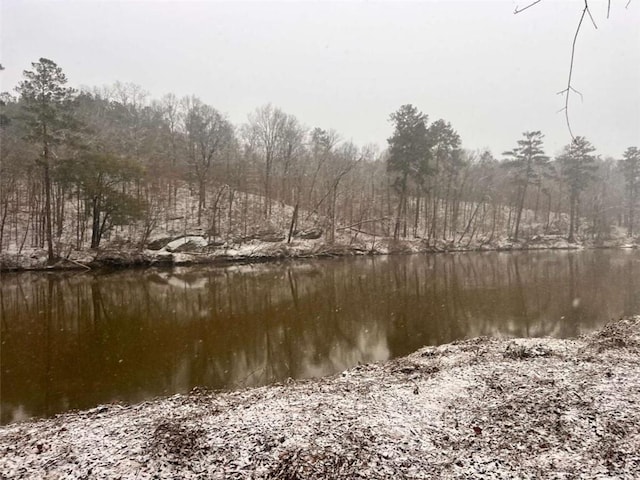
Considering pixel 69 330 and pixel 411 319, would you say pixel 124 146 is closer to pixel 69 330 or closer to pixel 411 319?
pixel 69 330

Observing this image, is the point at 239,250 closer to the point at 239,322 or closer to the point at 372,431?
the point at 239,322

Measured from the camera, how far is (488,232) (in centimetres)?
4994

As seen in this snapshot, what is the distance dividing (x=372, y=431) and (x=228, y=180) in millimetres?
38026

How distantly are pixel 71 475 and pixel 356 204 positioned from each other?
45908mm

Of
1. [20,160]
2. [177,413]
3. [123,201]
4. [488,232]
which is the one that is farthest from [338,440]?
[488,232]

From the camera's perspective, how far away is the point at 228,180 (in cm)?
4003

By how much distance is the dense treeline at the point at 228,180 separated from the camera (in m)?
26.8

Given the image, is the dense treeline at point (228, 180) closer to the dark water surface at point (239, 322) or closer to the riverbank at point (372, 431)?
the dark water surface at point (239, 322)

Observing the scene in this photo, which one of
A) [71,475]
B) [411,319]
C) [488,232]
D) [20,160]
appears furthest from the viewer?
[488,232]

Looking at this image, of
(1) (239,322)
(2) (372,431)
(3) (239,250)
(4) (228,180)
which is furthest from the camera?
(4) (228,180)

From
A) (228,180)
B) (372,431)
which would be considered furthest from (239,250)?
(372,431)

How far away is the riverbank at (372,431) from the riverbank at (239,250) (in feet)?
79.0

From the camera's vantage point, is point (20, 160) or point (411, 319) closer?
point (411, 319)

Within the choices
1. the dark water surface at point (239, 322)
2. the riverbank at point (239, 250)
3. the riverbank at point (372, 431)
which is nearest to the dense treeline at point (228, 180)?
the riverbank at point (239, 250)
